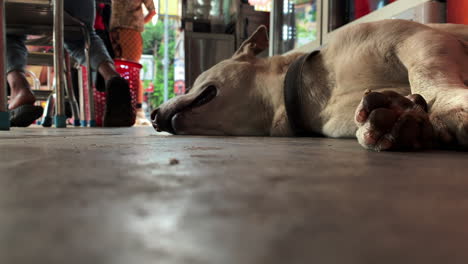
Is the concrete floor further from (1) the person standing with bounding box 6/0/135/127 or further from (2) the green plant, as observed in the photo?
(2) the green plant

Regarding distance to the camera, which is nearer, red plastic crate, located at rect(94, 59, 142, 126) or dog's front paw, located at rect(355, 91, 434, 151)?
dog's front paw, located at rect(355, 91, 434, 151)

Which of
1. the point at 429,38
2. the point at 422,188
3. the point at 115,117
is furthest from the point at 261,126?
the point at 115,117

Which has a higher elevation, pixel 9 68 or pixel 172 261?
pixel 9 68

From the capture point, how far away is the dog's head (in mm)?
1770

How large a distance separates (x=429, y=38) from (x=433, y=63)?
149mm

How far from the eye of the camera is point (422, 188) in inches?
16.2

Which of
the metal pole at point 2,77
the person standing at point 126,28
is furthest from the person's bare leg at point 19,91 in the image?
the person standing at point 126,28

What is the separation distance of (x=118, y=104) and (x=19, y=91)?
2.58 ft

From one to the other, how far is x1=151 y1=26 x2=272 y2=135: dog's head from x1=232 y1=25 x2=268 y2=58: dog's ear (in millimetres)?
82

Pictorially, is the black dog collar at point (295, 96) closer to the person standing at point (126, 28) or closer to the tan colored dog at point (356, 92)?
the tan colored dog at point (356, 92)

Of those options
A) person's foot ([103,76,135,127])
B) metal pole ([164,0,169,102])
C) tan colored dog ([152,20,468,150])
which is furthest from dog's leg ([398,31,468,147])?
metal pole ([164,0,169,102])

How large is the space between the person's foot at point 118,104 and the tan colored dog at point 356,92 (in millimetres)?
1223

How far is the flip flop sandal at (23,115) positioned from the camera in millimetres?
2932

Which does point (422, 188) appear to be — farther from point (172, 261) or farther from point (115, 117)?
point (115, 117)
